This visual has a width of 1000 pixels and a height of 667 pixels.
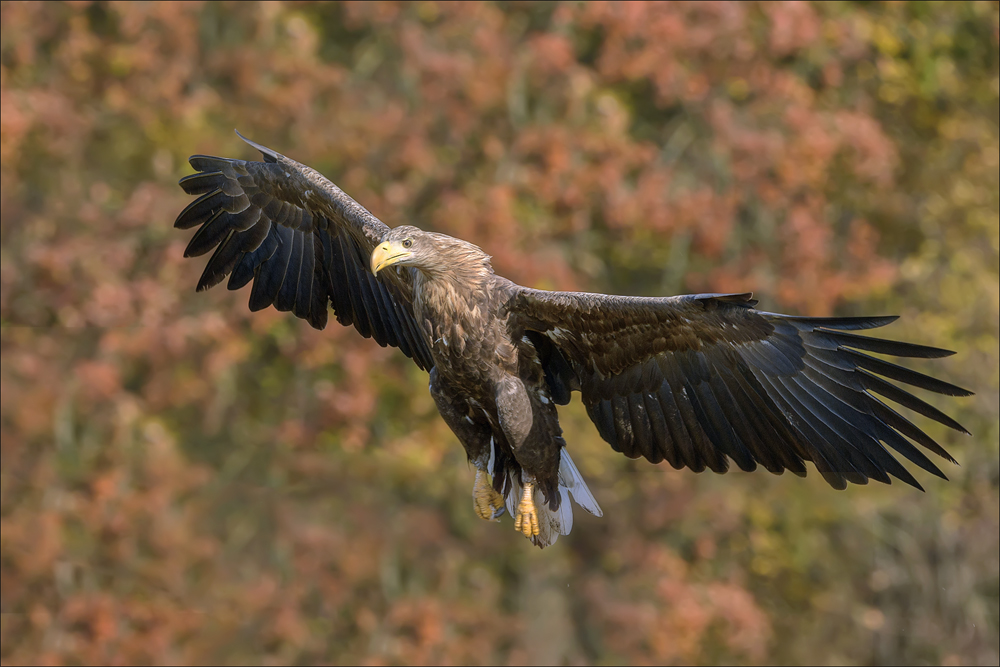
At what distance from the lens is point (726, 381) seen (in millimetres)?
4602

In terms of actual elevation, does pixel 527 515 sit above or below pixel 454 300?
below

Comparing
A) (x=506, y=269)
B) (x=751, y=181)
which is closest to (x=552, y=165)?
(x=506, y=269)

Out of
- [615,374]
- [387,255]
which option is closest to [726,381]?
[615,374]

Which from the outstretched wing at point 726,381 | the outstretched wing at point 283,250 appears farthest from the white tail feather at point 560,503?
the outstretched wing at point 283,250

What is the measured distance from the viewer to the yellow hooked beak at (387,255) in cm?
448

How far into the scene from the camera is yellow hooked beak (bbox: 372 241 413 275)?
4477 millimetres

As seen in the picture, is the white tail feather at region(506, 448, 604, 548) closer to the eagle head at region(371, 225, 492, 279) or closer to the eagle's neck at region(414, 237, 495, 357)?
the eagle's neck at region(414, 237, 495, 357)

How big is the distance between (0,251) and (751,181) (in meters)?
6.20

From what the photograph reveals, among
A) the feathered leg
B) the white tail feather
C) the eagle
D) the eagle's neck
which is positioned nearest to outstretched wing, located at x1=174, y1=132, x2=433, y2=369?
the eagle

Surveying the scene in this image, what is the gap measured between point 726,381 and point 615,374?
43 centimetres

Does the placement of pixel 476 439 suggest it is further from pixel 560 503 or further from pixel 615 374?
pixel 615 374

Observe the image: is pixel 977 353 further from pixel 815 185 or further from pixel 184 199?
pixel 184 199

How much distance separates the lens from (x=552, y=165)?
10930 mm

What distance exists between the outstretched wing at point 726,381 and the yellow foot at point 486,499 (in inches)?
17.1
